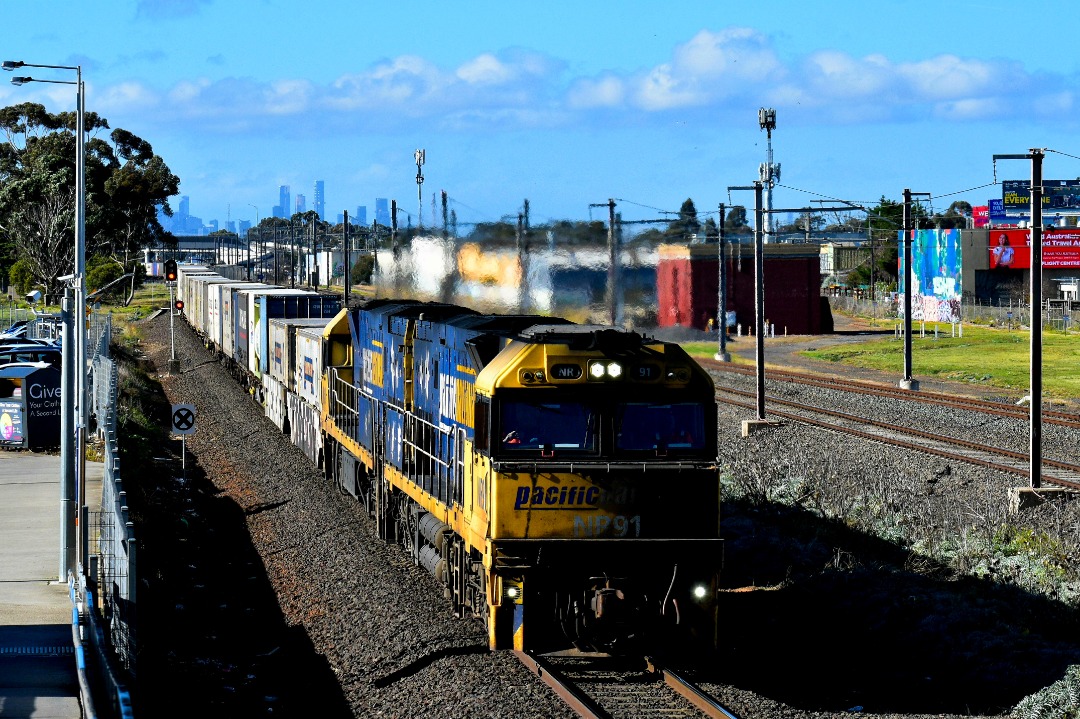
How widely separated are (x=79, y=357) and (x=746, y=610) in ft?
46.7

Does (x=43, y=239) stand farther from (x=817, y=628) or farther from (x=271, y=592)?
(x=817, y=628)

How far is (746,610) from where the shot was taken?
16.8m

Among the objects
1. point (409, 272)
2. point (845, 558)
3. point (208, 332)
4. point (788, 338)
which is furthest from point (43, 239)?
point (845, 558)

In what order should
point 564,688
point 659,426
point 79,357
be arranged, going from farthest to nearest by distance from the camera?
point 79,357 → point 659,426 → point 564,688

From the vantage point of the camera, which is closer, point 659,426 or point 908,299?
point 659,426

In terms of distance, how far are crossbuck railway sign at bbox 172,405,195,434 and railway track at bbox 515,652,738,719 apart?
1623 centimetres

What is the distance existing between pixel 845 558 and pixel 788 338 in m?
47.7

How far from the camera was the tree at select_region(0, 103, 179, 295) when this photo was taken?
296ft

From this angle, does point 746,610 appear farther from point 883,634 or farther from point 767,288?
point 767,288

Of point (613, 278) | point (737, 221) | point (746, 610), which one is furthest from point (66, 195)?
point (746, 610)

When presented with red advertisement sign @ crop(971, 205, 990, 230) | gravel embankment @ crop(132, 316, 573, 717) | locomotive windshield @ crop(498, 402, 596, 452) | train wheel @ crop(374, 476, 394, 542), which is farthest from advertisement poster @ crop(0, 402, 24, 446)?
red advertisement sign @ crop(971, 205, 990, 230)

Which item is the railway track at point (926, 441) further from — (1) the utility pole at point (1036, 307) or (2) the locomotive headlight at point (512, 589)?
(2) the locomotive headlight at point (512, 589)

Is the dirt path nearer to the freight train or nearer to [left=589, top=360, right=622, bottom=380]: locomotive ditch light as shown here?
the freight train

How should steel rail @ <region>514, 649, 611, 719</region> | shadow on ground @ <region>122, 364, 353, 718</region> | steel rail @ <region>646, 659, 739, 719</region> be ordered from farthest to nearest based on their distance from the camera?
shadow on ground @ <region>122, 364, 353, 718</region>
steel rail @ <region>514, 649, 611, 719</region>
steel rail @ <region>646, 659, 739, 719</region>
